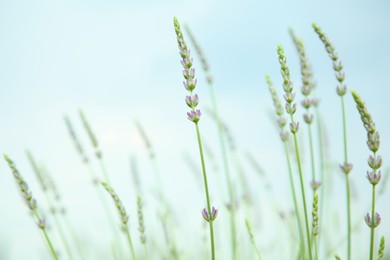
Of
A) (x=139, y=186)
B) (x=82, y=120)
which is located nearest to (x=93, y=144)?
(x=82, y=120)

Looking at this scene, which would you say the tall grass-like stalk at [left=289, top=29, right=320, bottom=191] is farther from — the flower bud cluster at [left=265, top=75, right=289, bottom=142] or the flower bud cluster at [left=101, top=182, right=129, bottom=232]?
the flower bud cluster at [left=101, top=182, right=129, bottom=232]

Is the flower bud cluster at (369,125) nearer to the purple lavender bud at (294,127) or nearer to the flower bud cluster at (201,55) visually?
the purple lavender bud at (294,127)

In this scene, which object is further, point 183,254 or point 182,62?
point 183,254

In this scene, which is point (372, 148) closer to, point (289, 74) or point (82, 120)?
point (289, 74)

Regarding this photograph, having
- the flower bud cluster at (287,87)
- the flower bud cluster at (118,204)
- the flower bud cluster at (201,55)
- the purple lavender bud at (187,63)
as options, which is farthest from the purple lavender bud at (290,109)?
the flower bud cluster at (201,55)

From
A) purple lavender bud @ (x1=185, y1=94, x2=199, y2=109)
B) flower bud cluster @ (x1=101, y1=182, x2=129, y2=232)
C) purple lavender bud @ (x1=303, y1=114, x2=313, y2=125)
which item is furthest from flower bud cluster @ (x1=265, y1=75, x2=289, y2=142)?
flower bud cluster @ (x1=101, y1=182, x2=129, y2=232)

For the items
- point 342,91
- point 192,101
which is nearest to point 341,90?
point 342,91

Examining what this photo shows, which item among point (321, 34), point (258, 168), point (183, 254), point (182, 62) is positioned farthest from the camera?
point (183, 254)
